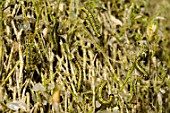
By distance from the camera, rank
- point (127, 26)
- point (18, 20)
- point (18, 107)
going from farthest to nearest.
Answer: point (127, 26), point (18, 20), point (18, 107)

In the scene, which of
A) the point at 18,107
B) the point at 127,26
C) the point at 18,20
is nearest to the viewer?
the point at 18,107

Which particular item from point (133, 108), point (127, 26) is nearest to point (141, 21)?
point (127, 26)

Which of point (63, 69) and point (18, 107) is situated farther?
point (63, 69)

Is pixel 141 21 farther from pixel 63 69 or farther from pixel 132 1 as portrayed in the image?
pixel 63 69

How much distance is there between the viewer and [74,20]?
0.93 m

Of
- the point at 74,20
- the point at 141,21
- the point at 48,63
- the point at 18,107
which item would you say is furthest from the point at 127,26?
the point at 18,107

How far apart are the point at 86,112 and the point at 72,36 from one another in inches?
8.9

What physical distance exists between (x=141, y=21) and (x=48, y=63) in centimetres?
36

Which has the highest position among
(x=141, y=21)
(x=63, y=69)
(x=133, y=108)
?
(x=141, y=21)

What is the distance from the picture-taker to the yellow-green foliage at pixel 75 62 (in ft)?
2.66

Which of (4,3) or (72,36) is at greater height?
(4,3)

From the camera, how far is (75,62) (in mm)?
872

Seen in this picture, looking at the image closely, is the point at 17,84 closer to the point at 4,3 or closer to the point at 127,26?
the point at 4,3

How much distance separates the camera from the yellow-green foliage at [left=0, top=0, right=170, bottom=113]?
2.66 feet
